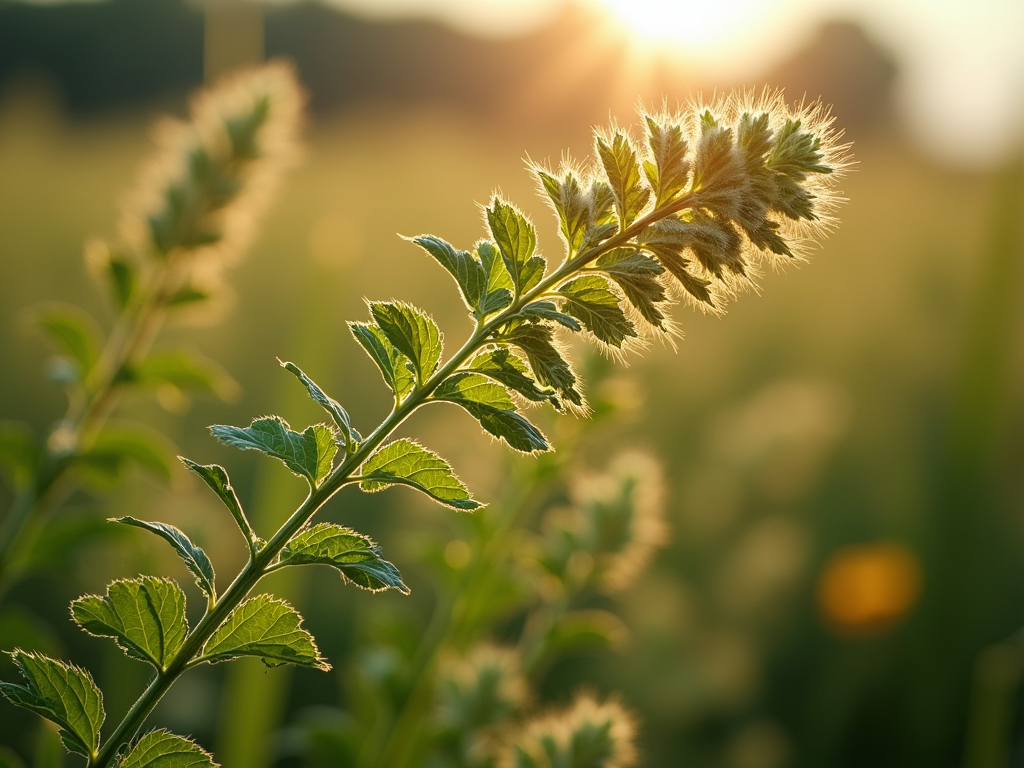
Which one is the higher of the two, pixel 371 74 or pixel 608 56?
pixel 371 74

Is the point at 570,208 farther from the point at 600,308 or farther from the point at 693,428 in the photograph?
the point at 693,428

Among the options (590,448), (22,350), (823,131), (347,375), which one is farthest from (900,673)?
(22,350)

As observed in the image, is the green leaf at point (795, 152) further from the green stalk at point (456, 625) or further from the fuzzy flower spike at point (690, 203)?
the green stalk at point (456, 625)

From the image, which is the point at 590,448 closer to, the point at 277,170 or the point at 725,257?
the point at 277,170

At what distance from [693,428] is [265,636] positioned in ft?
5.97

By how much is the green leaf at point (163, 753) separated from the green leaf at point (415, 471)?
10 centimetres

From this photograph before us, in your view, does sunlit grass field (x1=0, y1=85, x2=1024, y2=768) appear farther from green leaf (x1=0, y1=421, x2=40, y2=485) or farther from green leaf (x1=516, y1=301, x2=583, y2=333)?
green leaf (x1=516, y1=301, x2=583, y2=333)

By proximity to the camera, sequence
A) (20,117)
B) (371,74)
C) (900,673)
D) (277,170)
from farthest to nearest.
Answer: (371,74) < (20,117) < (900,673) < (277,170)

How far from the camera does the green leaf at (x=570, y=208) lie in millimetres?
343

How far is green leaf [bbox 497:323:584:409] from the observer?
0.33m

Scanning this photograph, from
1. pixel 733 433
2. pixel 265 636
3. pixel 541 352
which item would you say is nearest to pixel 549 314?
pixel 541 352

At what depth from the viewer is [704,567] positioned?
70.1 inches

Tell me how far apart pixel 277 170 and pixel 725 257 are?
1.64 ft

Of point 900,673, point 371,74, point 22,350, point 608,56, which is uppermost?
point 371,74
